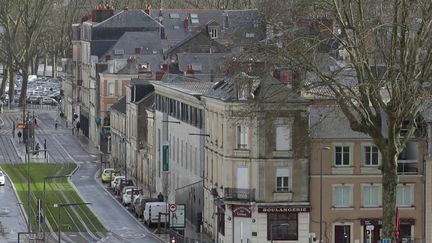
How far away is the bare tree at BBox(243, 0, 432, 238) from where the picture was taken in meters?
68.5

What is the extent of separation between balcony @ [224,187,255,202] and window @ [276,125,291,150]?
8.94 feet

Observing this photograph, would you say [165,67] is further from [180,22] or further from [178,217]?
[178,217]

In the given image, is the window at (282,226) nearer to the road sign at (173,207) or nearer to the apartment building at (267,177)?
the apartment building at (267,177)

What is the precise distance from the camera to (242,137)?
9031 centimetres

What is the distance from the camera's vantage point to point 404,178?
8956cm

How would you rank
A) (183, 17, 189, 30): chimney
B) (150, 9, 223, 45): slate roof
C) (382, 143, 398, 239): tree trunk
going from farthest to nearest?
(183, 17, 189, 30): chimney → (150, 9, 223, 45): slate roof → (382, 143, 398, 239): tree trunk

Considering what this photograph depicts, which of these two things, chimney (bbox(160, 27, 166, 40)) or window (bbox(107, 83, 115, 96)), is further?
chimney (bbox(160, 27, 166, 40))

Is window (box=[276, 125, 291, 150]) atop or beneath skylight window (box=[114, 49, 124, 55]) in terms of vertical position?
beneath

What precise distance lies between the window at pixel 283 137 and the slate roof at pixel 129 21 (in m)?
71.0

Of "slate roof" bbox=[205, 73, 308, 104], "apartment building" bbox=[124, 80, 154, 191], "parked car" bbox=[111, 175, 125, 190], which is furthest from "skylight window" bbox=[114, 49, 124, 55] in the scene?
"slate roof" bbox=[205, 73, 308, 104]

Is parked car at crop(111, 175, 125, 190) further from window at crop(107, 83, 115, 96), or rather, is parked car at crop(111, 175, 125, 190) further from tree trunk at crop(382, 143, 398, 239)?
tree trunk at crop(382, 143, 398, 239)

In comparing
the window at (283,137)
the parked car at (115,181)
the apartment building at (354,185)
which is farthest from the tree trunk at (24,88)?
the apartment building at (354,185)

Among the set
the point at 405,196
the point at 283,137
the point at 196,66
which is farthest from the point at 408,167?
the point at 196,66

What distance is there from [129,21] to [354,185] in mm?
73562
